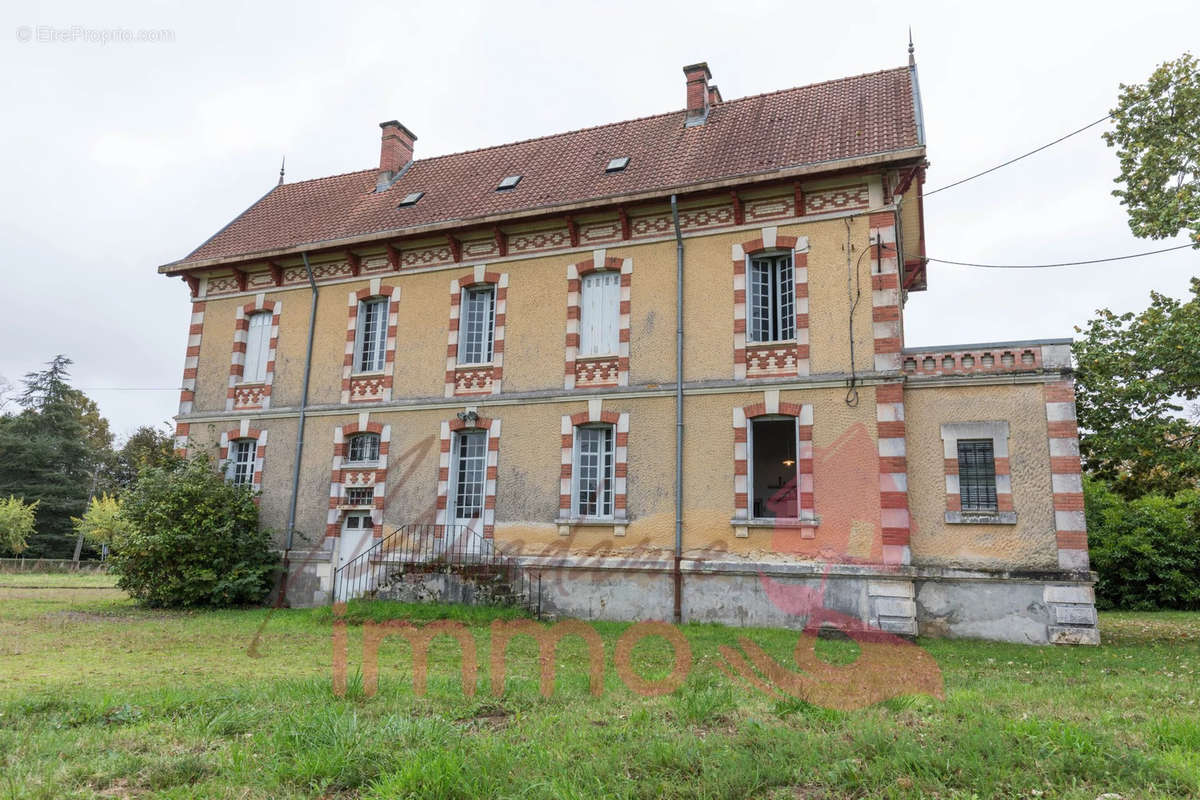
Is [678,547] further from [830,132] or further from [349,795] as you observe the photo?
[349,795]

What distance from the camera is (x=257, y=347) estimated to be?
17.4m

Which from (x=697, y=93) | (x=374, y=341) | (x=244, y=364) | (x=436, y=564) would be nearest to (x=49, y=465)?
(x=244, y=364)

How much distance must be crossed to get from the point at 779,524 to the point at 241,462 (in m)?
12.1

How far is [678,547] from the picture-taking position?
1272 centimetres

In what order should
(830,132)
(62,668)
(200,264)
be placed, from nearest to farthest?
(62,668)
(830,132)
(200,264)

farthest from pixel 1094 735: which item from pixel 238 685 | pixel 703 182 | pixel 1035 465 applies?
pixel 703 182

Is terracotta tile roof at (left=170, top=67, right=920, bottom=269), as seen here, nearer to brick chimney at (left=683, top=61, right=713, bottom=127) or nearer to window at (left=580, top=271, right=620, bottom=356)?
brick chimney at (left=683, top=61, right=713, bottom=127)

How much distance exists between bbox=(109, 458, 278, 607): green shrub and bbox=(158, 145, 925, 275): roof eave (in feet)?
16.6

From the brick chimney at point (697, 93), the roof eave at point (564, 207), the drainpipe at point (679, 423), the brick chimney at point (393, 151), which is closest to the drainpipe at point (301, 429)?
the roof eave at point (564, 207)

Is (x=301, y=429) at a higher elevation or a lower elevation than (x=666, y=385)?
lower

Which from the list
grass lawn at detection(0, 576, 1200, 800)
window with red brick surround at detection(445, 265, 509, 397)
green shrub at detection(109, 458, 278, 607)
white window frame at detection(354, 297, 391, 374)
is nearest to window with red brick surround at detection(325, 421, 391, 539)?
white window frame at detection(354, 297, 391, 374)

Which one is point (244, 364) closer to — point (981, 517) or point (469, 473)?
point (469, 473)

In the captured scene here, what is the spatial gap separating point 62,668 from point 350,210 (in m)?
12.4

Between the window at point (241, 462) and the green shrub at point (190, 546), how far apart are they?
1105 mm
